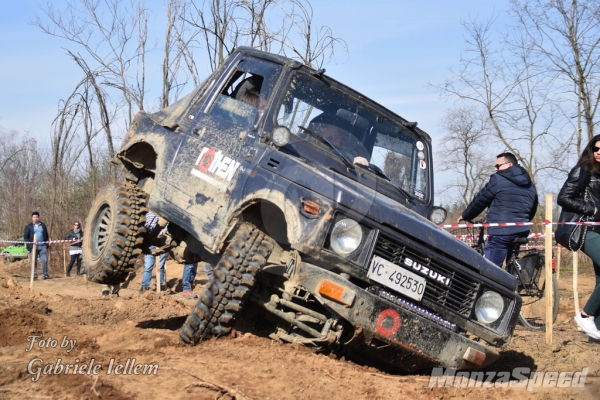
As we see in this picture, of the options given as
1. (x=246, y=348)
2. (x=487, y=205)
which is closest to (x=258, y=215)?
(x=246, y=348)

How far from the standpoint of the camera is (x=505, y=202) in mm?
7223

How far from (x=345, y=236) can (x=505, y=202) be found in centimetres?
384

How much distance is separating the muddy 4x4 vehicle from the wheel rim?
0.04 metres

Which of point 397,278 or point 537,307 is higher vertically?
point 537,307

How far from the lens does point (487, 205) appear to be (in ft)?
24.0

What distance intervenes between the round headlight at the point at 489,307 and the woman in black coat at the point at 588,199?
166cm

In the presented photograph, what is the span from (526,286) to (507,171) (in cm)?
144

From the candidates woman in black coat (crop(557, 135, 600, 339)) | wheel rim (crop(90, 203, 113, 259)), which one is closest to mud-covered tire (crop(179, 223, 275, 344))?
wheel rim (crop(90, 203, 113, 259))

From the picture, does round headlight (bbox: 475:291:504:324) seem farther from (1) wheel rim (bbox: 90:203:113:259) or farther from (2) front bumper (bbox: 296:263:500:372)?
(1) wheel rim (bbox: 90:203:113:259)

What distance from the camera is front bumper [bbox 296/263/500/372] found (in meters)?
3.82

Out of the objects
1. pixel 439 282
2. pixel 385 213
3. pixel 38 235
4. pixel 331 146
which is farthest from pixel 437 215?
pixel 38 235

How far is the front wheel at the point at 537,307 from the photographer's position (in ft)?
24.2

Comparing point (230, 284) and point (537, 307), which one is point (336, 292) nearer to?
point (230, 284)

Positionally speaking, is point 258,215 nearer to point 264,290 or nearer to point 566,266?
point 264,290
